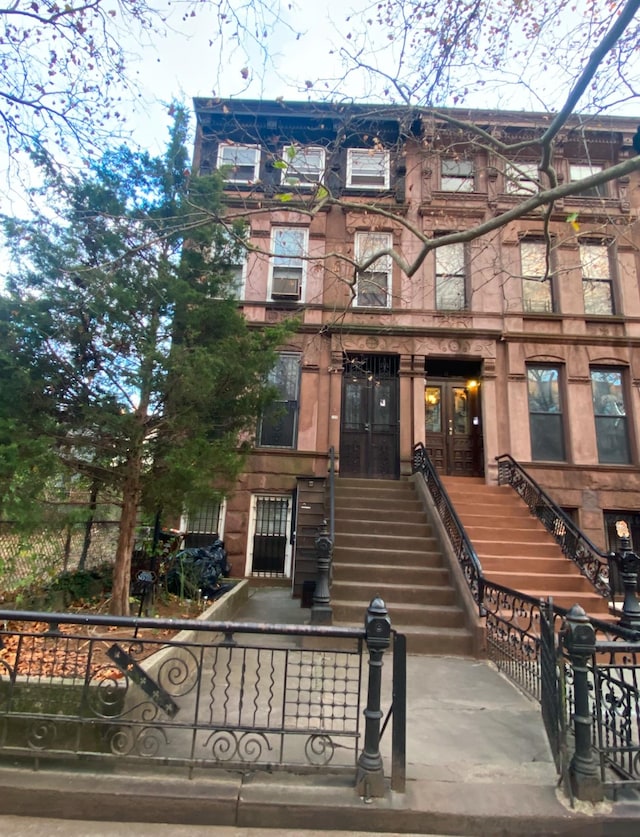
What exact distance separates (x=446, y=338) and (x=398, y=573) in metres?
6.63

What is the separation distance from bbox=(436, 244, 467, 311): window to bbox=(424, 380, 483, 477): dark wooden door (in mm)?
2022

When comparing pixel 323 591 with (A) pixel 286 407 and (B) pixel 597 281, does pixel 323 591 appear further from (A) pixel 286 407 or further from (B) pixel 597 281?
(B) pixel 597 281

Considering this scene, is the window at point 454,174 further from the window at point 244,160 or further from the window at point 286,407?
the window at point 286,407

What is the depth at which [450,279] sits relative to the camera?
12094 mm

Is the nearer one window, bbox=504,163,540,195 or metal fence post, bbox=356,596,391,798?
metal fence post, bbox=356,596,391,798

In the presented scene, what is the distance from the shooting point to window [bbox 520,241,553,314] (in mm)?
11992

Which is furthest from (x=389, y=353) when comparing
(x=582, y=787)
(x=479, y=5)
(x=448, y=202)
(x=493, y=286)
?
(x=582, y=787)

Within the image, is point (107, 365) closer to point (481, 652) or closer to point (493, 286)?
point (481, 652)

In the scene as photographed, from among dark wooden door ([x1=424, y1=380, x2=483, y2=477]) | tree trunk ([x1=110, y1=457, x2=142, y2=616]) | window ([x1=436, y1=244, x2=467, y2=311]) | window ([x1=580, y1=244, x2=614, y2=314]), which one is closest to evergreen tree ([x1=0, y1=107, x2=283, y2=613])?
tree trunk ([x1=110, y1=457, x2=142, y2=616])

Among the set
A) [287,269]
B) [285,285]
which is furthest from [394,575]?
[287,269]

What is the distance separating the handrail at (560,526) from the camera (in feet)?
23.9

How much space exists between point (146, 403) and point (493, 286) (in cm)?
961

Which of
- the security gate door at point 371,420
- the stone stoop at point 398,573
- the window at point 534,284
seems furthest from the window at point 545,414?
the stone stoop at point 398,573

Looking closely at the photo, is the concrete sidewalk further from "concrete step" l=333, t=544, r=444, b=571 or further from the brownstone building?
the brownstone building
